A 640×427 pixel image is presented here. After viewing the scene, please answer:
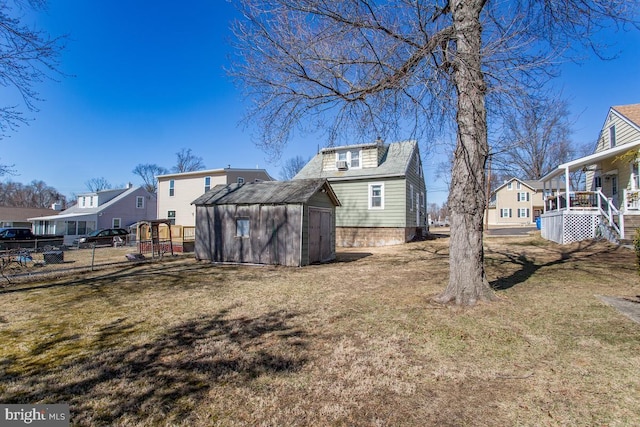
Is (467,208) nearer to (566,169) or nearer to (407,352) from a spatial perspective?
(407,352)

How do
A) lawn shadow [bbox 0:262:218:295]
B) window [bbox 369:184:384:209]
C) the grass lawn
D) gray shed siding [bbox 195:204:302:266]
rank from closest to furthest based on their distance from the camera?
the grass lawn, lawn shadow [bbox 0:262:218:295], gray shed siding [bbox 195:204:302:266], window [bbox 369:184:384:209]

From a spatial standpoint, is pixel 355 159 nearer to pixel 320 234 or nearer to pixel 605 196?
pixel 320 234

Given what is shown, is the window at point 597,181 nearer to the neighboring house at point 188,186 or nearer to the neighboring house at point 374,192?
the neighboring house at point 374,192

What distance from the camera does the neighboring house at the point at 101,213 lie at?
3284 centimetres

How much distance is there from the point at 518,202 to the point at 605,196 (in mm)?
30869

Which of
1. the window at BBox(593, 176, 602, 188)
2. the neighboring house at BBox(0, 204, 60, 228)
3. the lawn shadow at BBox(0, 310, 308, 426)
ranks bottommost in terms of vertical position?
the lawn shadow at BBox(0, 310, 308, 426)

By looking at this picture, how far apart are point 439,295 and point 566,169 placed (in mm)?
13591

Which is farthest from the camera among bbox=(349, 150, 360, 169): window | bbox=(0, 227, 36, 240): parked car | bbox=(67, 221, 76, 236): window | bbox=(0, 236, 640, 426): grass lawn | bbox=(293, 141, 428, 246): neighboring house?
bbox=(67, 221, 76, 236): window

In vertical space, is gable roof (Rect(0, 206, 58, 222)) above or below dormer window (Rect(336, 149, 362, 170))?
below

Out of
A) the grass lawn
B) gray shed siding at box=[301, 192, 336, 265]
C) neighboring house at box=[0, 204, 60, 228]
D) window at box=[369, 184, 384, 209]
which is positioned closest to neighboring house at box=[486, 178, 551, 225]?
window at box=[369, 184, 384, 209]

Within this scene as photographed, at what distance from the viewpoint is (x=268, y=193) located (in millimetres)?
12602

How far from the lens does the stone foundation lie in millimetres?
18516

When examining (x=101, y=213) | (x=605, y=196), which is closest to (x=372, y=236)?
(x=605, y=196)

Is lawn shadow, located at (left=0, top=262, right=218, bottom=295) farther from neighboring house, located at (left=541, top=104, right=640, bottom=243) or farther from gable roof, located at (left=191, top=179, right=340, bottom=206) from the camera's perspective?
neighboring house, located at (left=541, top=104, right=640, bottom=243)
